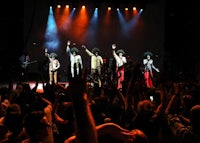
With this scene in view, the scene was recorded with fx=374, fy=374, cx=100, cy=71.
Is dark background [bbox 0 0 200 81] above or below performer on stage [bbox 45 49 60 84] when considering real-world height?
above

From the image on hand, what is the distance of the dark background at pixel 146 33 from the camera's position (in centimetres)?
2256

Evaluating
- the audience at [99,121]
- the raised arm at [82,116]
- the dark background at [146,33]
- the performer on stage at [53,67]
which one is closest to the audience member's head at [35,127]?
the audience at [99,121]

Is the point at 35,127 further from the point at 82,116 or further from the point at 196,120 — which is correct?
the point at 196,120

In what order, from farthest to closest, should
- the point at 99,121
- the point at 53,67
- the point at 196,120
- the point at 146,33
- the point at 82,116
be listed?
the point at 146,33, the point at 53,67, the point at 99,121, the point at 196,120, the point at 82,116

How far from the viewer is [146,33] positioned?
77.1 feet

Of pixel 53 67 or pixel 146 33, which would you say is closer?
pixel 53 67

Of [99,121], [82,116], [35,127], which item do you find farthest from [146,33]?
[82,116]

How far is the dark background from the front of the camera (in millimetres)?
22562

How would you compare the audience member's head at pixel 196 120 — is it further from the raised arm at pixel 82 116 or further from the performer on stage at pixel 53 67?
the performer on stage at pixel 53 67

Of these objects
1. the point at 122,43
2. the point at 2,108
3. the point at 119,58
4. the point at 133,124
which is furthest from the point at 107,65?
the point at 133,124

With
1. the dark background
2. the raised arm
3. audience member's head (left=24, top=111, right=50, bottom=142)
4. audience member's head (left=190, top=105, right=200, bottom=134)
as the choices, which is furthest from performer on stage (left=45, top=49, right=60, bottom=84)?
the raised arm

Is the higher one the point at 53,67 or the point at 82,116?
the point at 53,67

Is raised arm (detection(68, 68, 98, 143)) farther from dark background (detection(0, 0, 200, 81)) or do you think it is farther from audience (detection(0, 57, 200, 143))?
dark background (detection(0, 0, 200, 81))

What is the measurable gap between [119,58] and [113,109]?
648 inches
